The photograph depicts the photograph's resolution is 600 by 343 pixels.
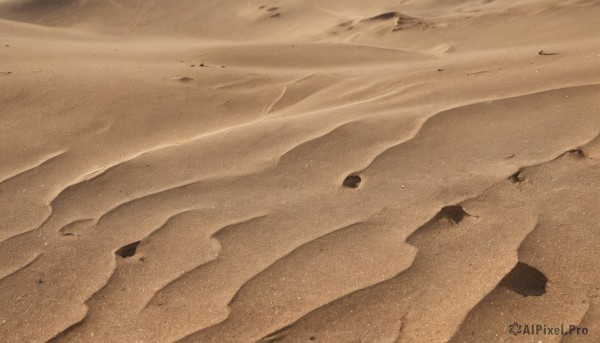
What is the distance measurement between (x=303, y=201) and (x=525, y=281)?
0.75 metres

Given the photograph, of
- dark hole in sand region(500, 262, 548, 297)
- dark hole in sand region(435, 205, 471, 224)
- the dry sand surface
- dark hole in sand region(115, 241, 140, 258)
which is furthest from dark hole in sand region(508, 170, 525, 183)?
dark hole in sand region(115, 241, 140, 258)

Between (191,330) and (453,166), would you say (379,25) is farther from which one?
(191,330)

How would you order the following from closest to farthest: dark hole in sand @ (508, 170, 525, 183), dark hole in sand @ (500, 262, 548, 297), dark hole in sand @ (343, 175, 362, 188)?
1. dark hole in sand @ (500, 262, 548, 297)
2. dark hole in sand @ (508, 170, 525, 183)
3. dark hole in sand @ (343, 175, 362, 188)

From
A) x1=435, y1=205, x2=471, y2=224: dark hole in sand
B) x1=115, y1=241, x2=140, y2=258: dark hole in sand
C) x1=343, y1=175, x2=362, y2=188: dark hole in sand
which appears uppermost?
x1=435, y1=205, x2=471, y2=224: dark hole in sand

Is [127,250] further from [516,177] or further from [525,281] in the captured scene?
[516,177]

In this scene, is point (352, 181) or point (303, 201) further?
point (352, 181)

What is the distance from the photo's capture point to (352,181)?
205cm

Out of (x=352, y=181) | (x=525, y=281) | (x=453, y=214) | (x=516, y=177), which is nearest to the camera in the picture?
(x=525, y=281)

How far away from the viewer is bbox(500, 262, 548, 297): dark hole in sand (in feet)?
4.67

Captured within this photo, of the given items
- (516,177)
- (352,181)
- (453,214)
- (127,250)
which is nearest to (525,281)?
(453,214)

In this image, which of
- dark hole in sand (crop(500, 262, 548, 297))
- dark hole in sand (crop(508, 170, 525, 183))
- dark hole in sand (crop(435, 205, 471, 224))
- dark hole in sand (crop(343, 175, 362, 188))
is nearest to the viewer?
dark hole in sand (crop(500, 262, 548, 297))

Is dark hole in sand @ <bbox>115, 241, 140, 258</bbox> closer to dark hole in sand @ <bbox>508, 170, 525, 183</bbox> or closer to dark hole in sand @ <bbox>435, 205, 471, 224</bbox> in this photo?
dark hole in sand @ <bbox>435, 205, 471, 224</bbox>

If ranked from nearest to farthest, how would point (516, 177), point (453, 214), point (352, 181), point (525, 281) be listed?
point (525, 281) < point (453, 214) < point (516, 177) < point (352, 181)

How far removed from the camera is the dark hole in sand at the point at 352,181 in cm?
202
